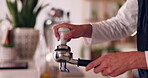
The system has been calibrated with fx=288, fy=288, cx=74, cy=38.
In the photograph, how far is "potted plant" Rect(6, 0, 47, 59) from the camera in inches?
58.5

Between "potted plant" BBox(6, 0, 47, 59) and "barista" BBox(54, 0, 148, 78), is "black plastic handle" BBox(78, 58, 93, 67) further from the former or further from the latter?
"potted plant" BBox(6, 0, 47, 59)

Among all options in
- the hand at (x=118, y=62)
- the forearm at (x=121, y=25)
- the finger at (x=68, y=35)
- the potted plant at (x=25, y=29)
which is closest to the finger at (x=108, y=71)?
the hand at (x=118, y=62)

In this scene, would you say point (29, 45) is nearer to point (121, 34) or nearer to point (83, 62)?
point (121, 34)

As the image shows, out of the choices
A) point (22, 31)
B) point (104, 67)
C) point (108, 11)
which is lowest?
point (104, 67)

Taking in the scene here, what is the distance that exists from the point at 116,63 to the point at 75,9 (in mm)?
3099

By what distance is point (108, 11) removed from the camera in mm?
4066

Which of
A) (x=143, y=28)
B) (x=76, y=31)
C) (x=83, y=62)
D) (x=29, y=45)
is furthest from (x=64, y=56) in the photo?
(x=29, y=45)

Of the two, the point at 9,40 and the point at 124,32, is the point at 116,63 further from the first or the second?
the point at 9,40

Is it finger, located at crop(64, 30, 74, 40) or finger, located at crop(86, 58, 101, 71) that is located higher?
finger, located at crop(64, 30, 74, 40)

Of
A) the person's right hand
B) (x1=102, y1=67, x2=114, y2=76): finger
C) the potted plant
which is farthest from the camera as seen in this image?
the potted plant

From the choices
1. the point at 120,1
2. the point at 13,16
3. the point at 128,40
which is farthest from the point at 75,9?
the point at 13,16

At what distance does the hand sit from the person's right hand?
129 mm

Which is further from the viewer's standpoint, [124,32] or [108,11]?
[108,11]

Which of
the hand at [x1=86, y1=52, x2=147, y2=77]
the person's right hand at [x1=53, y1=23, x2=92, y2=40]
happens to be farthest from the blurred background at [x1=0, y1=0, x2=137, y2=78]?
the hand at [x1=86, y1=52, x2=147, y2=77]
